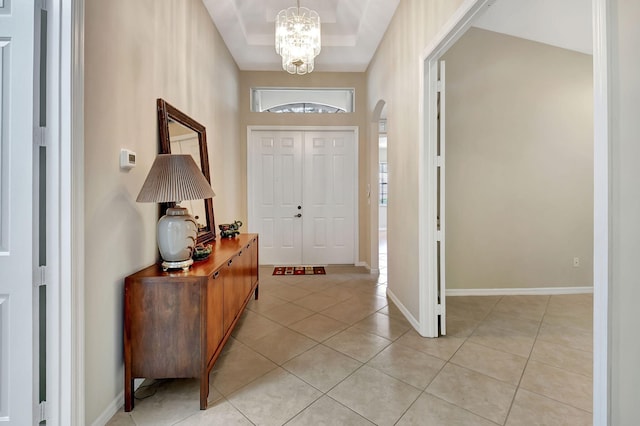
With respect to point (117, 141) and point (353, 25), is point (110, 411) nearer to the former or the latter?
point (117, 141)

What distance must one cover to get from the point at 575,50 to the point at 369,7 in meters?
2.64

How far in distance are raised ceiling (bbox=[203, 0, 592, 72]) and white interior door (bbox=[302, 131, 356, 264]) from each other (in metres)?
1.27

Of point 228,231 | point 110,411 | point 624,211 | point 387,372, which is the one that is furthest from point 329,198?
point 624,211

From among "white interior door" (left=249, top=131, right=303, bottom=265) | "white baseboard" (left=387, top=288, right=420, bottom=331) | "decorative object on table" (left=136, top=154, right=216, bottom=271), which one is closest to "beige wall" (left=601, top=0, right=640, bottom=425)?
"white baseboard" (left=387, top=288, right=420, bottom=331)

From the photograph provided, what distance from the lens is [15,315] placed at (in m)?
1.31

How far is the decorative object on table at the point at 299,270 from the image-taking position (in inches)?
181

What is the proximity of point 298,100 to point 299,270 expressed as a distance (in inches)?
116

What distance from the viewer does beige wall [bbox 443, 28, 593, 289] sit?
139 inches

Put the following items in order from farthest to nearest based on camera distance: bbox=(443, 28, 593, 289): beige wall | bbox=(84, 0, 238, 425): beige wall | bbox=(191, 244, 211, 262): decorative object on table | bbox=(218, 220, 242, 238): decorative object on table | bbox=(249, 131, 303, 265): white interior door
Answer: bbox=(249, 131, 303, 265): white interior door → bbox=(443, 28, 593, 289): beige wall → bbox=(218, 220, 242, 238): decorative object on table → bbox=(191, 244, 211, 262): decorative object on table → bbox=(84, 0, 238, 425): beige wall

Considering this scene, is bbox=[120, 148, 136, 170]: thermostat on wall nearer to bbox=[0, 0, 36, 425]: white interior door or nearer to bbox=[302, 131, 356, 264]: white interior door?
→ bbox=[0, 0, 36, 425]: white interior door

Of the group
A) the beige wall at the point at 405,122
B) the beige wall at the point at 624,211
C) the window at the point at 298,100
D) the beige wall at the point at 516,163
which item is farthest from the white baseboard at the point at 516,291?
the window at the point at 298,100

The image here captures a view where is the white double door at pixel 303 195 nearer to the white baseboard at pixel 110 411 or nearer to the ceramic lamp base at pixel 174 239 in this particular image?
the ceramic lamp base at pixel 174 239

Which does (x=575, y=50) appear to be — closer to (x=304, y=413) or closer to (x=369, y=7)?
(x=369, y=7)

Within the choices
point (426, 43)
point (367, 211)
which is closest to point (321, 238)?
point (367, 211)
